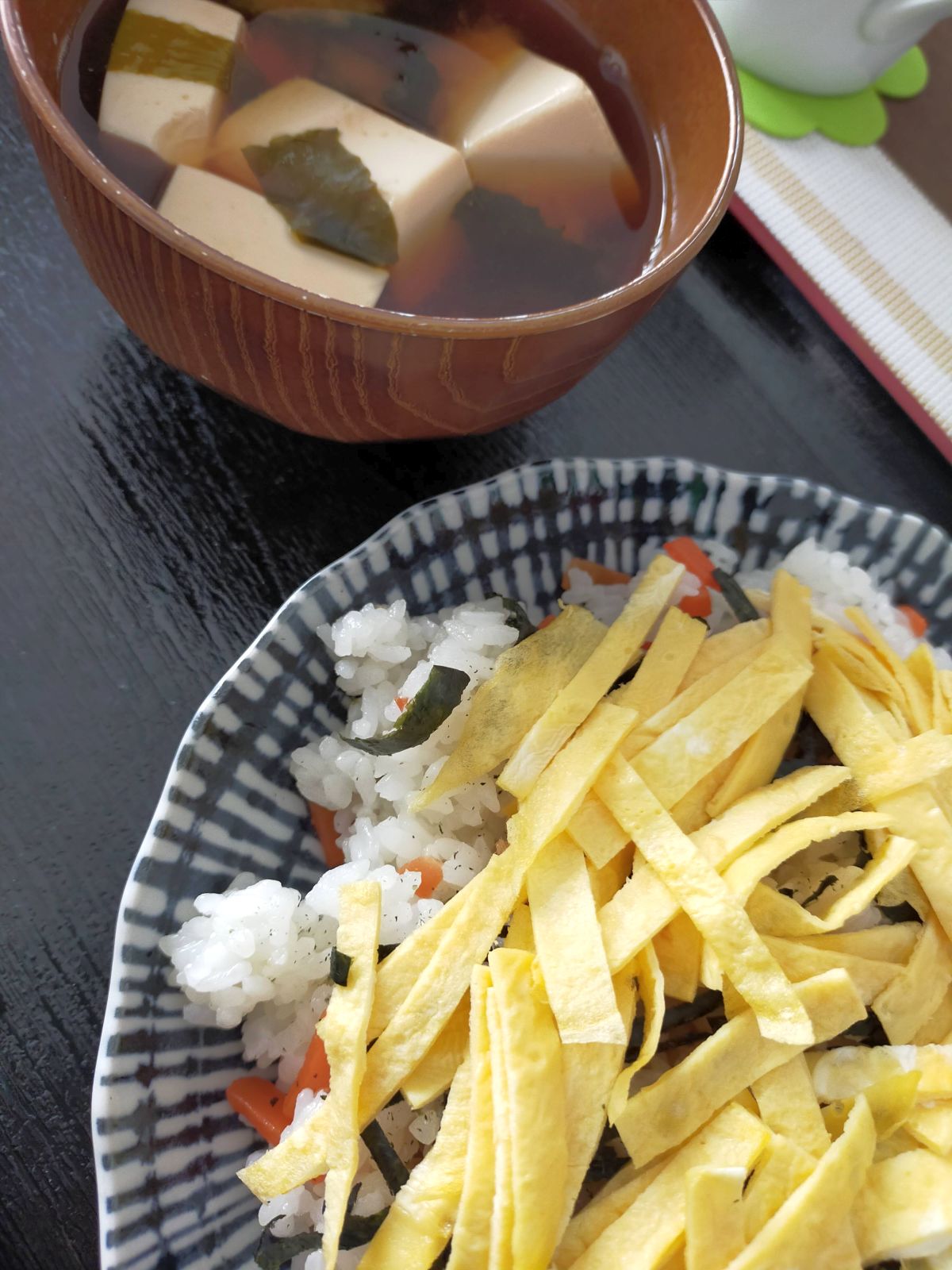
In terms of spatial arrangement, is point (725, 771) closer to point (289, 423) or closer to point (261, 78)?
point (289, 423)

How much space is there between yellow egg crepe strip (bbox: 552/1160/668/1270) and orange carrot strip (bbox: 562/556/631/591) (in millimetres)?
644

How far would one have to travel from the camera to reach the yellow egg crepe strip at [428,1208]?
2.96 feet

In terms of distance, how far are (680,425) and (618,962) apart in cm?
78

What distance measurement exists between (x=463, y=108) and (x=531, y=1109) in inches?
41.7

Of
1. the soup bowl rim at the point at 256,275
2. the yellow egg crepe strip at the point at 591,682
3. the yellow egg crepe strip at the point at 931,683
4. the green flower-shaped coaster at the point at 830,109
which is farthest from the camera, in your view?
the green flower-shaped coaster at the point at 830,109

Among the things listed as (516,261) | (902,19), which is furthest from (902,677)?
(902,19)

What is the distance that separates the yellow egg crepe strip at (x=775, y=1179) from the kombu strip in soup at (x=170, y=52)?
1177mm

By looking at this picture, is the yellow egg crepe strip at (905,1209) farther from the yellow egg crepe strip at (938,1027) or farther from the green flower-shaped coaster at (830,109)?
the green flower-shaped coaster at (830,109)

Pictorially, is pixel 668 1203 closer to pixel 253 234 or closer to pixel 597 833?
pixel 597 833

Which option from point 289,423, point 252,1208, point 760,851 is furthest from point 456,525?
point 252,1208

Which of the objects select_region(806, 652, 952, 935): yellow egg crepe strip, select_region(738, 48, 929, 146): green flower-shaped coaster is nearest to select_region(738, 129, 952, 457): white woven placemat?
select_region(738, 48, 929, 146): green flower-shaped coaster

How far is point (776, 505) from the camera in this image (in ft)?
4.36

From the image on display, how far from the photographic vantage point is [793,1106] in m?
0.97

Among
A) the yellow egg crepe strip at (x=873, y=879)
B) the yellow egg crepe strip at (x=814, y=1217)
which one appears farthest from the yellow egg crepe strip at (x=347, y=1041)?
the yellow egg crepe strip at (x=873, y=879)
